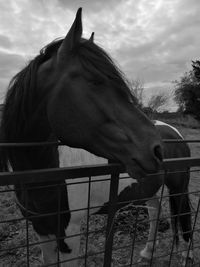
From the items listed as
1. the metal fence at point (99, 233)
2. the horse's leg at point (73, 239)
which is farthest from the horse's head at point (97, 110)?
the horse's leg at point (73, 239)

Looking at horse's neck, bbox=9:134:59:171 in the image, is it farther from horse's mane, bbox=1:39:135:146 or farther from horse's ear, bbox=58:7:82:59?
horse's ear, bbox=58:7:82:59

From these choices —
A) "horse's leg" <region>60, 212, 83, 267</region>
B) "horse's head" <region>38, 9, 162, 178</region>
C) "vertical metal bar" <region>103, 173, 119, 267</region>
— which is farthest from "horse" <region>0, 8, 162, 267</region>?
"horse's leg" <region>60, 212, 83, 267</region>

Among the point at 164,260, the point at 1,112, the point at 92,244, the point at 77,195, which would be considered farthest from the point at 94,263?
the point at 1,112

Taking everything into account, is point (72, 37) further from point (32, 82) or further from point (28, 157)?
point (28, 157)

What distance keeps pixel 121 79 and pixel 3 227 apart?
2.83 metres

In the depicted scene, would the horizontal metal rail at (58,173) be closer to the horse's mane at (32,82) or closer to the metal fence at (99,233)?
the metal fence at (99,233)

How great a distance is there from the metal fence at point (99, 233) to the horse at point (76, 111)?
7cm

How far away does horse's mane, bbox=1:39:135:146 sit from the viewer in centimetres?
126

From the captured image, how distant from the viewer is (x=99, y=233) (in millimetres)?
3381

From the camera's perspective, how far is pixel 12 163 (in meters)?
1.62

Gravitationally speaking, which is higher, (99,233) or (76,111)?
(76,111)

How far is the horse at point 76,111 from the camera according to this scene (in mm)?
1172

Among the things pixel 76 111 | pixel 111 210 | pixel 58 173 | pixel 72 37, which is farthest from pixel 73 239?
pixel 72 37

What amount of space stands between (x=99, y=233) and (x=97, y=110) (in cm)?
257
